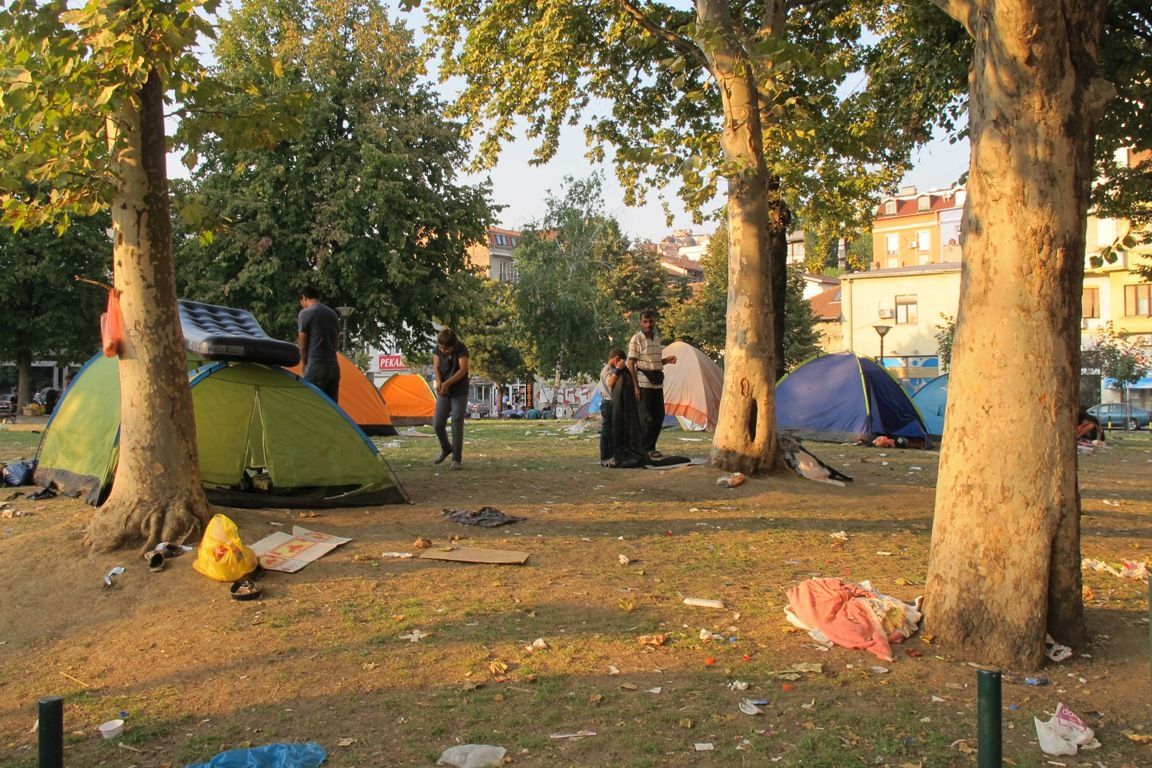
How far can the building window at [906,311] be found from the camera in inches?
1892

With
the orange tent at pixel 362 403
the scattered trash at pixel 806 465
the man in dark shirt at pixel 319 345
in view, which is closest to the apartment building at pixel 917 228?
the orange tent at pixel 362 403

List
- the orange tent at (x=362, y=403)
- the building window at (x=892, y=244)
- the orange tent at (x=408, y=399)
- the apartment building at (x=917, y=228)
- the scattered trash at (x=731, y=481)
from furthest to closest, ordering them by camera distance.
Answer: the building window at (x=892, y=244) < the apartment building at (x=917, y=228) < the orange tent at (x=408, y=399) < the orange tent at (x=362, y=403) < the scattered trash at (x=731, y=481)

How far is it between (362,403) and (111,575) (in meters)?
11.5

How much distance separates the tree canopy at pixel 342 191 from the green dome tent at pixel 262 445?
17.9 m

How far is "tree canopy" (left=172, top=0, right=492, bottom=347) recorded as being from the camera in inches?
1021

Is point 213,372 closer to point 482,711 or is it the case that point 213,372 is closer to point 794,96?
point 482,711

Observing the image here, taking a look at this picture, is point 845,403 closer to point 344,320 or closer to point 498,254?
point 344,320

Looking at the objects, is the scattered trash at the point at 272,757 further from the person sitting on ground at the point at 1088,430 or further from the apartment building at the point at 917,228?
the apartment building at the point at 917,228

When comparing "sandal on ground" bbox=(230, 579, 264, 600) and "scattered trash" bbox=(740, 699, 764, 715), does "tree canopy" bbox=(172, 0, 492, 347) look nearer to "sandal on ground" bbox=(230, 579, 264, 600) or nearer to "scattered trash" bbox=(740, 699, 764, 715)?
"sandal on ground" bbox=(230, 579, 264, 600)

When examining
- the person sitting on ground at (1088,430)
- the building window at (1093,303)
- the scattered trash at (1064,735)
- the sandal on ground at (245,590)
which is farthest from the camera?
the building window at (1093,303)

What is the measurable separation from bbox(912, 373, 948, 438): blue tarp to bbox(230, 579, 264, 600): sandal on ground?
16.4 meters

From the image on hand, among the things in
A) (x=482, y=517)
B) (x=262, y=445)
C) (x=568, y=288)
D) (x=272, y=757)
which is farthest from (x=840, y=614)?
(x=568, y=288)

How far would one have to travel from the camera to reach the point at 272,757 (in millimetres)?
3746

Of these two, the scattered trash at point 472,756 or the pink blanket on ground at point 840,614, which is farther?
the pink blanket on ground at point 840,614
